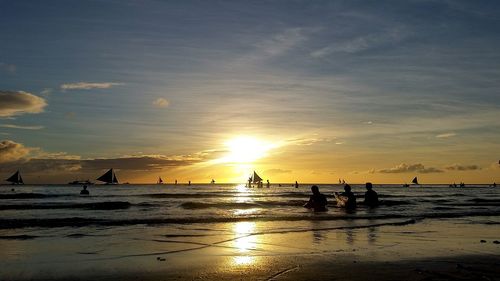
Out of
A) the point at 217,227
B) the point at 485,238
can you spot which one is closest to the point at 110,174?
the point at 217,227

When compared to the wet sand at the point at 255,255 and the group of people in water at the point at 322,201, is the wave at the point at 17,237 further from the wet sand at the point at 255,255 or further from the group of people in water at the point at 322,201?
the group of people in water at the point at 322,201

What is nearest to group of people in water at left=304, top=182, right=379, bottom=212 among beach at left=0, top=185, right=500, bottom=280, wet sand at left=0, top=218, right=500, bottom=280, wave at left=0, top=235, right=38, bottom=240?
beach at left=0, top=185, right=500, bottom=280

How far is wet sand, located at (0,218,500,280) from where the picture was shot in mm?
10141

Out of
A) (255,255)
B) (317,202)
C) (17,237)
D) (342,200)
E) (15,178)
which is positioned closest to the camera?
(255,255)

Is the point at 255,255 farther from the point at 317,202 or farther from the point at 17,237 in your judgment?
the point at 317,202

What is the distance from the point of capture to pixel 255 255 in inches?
500

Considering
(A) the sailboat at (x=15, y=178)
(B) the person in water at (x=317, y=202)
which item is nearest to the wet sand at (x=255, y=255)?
(B) the person in water at (x=317, y=202)

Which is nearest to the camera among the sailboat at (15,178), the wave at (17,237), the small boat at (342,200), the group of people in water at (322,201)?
the wave at (17,237)

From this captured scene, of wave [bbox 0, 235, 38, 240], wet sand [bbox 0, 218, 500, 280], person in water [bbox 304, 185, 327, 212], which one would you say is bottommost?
wet sand [bbox 0, 218, 500, 280]

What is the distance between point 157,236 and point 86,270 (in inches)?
270

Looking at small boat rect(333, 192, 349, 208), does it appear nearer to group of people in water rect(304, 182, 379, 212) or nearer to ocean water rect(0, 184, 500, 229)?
group of people in water rect(304, 182, 379, 212)

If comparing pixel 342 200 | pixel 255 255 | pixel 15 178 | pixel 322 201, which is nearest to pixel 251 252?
pixel 255 255

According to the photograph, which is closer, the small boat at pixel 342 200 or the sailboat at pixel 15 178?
the small boat at pixel 342 200

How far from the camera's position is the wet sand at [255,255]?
10141 mm
